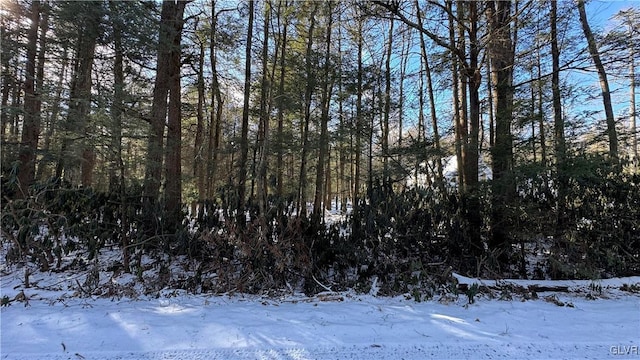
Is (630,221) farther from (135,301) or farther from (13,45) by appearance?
(13,45)

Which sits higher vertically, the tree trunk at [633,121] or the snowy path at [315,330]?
the tree trunk at [633,121]

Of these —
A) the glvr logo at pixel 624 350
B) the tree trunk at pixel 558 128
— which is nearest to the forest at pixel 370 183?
the tree trunk at pixel 558 128

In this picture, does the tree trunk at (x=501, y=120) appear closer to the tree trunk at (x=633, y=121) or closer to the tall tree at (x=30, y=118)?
the tree trunk at (x=633, y=121)

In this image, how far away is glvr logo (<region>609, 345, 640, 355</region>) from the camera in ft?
7.95

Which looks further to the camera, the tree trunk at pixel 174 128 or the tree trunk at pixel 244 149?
the tree trunk at pixel 174 128

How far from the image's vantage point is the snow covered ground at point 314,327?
7.99 feet

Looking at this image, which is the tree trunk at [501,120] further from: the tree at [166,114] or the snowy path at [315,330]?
the tree at [166,114]

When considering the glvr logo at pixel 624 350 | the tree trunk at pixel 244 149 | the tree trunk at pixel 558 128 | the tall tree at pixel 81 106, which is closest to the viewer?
the glvr logo at pixel 624 350

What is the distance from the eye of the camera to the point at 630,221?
15.8 feet

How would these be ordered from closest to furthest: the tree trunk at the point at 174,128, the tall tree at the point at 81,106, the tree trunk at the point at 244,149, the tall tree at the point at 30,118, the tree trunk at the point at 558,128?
1. the tall tree at the point at 81,106
2. the tree trunk at the point at 558,128
3. the tree trunk at the point at 244,149
4. the tall tree at the point at 30,118
5. the tree trunk at the point at 174,128

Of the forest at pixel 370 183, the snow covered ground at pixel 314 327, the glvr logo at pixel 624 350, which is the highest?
the forest at pixel 370 183

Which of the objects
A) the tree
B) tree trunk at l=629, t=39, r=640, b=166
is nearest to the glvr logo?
tree trunk at l=629, t=39, r=640, b=166

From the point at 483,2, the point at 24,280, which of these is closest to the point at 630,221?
the point at 483,2

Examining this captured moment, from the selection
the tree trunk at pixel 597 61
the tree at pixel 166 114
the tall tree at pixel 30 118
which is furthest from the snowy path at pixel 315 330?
the tall tree at pixel 30 118
